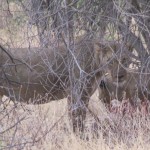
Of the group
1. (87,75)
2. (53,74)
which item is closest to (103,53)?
(53,74)

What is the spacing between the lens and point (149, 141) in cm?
531

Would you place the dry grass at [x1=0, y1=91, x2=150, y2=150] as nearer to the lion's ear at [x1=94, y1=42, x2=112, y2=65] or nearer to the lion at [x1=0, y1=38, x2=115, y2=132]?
the lion at [x1=0, y1=38, x2=115, y2=132]

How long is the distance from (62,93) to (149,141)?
4.91ft

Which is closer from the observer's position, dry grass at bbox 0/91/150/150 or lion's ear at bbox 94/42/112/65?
dry grass at bbox 0/91/150/150

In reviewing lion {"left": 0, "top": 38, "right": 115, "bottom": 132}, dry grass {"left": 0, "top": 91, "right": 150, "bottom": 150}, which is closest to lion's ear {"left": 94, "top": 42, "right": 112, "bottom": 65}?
lion {"left": 0, "top": 38, "right": 115, "bottom": 132}

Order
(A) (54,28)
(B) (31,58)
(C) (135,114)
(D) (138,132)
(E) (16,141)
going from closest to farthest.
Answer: (E) (16,141), (A) (54,28), (D) (138,132), (C) (135,114), (B) (31,58)

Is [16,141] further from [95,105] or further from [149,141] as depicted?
[95,105]

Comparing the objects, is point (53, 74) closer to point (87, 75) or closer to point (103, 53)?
point (103, 53)

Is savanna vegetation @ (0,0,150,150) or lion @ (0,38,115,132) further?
lion @ (0,38,115,132)

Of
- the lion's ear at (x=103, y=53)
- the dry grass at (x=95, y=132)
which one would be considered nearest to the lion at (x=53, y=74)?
the lion's ear at (x=103, y=53)

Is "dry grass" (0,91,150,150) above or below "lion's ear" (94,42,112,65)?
below

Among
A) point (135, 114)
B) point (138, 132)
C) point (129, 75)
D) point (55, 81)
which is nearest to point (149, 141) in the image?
→ point (138, 132)

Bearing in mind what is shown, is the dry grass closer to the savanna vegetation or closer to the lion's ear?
the savanna vegetation

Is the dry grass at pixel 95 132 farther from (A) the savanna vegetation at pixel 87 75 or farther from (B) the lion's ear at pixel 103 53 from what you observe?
(B) the lion's ear at pixel 103 53
